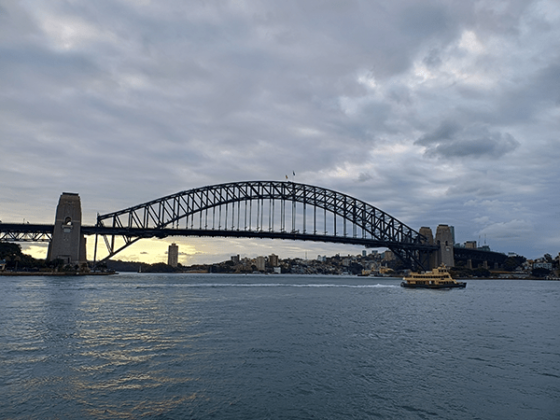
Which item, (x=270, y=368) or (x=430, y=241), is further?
(x=430, y=241)

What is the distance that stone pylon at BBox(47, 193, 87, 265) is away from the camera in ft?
277

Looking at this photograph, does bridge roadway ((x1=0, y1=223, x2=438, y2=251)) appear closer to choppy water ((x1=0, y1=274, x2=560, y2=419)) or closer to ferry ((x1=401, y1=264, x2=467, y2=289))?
ferry ((x1=401, y1=264, x2=467, y2=289))

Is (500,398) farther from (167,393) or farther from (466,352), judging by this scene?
(167,393)

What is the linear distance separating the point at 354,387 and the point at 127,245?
83004 mm

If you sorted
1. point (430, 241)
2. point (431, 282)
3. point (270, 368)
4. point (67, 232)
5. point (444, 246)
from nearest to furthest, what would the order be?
point (270, 368)
point (431, 282)
point (67, 232)
point (444, 246)
point (430, 241)

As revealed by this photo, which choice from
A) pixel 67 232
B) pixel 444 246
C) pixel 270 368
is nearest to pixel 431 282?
pixel 444 246

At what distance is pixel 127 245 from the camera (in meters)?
88.0

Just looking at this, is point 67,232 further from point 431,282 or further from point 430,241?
point 430,241

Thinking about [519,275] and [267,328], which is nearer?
[267,328]

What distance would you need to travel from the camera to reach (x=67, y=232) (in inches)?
3369

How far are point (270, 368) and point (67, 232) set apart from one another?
83.6m

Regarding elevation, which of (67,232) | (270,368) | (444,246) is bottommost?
(270,368)

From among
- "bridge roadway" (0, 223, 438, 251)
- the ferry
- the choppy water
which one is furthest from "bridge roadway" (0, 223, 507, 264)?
the choppy water

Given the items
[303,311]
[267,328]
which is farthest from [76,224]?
[267,328]
